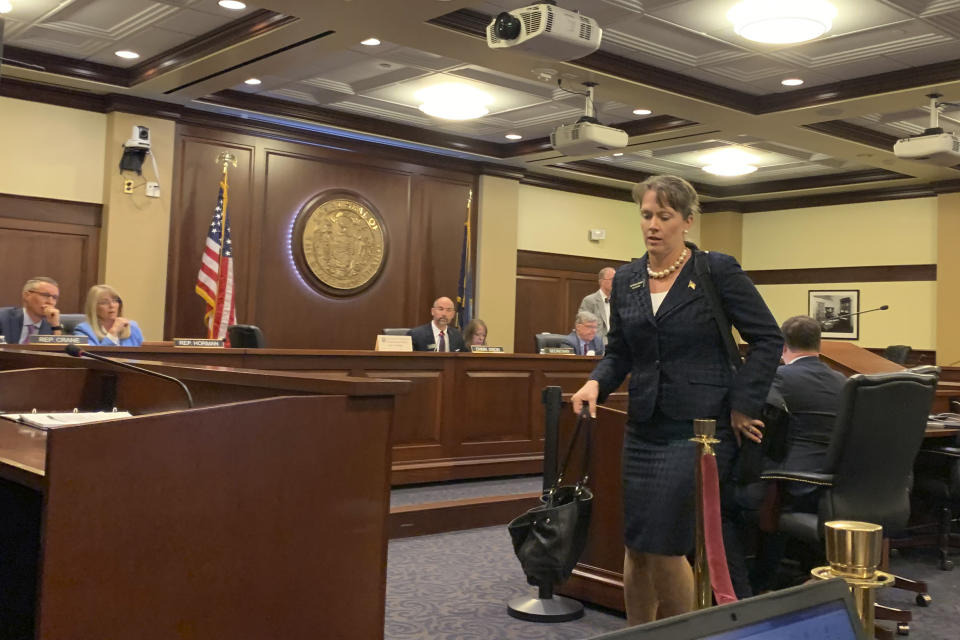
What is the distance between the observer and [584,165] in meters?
10.7

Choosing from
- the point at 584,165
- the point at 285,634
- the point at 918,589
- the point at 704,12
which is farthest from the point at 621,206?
the point at 285,634

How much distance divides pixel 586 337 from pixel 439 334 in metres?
1.30

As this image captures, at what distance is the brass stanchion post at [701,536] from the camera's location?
1.27 m

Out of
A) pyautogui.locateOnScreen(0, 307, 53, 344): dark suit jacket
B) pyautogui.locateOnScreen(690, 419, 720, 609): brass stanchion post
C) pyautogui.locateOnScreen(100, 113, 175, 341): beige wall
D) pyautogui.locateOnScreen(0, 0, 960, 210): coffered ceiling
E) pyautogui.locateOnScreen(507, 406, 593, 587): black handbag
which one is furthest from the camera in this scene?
pyautogui.locateOnScreen(100, 113, 175, 341): beige wall

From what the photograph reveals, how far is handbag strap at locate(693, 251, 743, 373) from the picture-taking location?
2.38 meters

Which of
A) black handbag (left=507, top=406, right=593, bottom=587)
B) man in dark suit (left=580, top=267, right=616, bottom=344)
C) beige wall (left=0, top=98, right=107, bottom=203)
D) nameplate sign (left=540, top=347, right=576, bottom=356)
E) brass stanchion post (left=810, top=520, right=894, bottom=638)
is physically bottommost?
black handbag (left=507, top=406, right=593, bottom=587)

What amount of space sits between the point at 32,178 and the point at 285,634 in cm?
692

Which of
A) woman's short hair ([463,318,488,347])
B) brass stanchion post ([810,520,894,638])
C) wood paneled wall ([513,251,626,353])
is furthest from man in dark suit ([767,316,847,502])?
wood paneled wall ([513,251,626,353])

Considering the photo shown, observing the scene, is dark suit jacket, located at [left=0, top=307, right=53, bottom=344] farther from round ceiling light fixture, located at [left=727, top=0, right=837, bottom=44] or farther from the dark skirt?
round ceiling light fixture, located at [left=727, top=0, right=837, bottom=44]

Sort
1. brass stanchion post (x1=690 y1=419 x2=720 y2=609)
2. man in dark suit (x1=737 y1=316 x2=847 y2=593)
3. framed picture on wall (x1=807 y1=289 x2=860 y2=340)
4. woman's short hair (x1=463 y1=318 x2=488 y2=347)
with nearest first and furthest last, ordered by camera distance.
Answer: brass stanchion post (x1=690 y1=419 x2=720 y2=609), man in dark suit (x1=737 y1=316 x2=847 y2=593), woman's short hair (x1=463 y1=318 x2=488 y2=347), framed picture on wall (x1=807 y1=289 x2=860 y2=340)

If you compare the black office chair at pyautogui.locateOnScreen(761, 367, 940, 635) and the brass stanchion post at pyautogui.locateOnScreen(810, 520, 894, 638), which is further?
the black office chair at pyautogui.locateOnScreen(761, 367, 940, 635)

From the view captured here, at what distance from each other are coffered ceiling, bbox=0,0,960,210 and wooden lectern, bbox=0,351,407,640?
13.0 ft

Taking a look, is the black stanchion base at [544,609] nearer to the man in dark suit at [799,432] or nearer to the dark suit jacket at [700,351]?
the man in dark suit at [799,432]

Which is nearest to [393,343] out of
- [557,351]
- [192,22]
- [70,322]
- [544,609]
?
[557,351]
